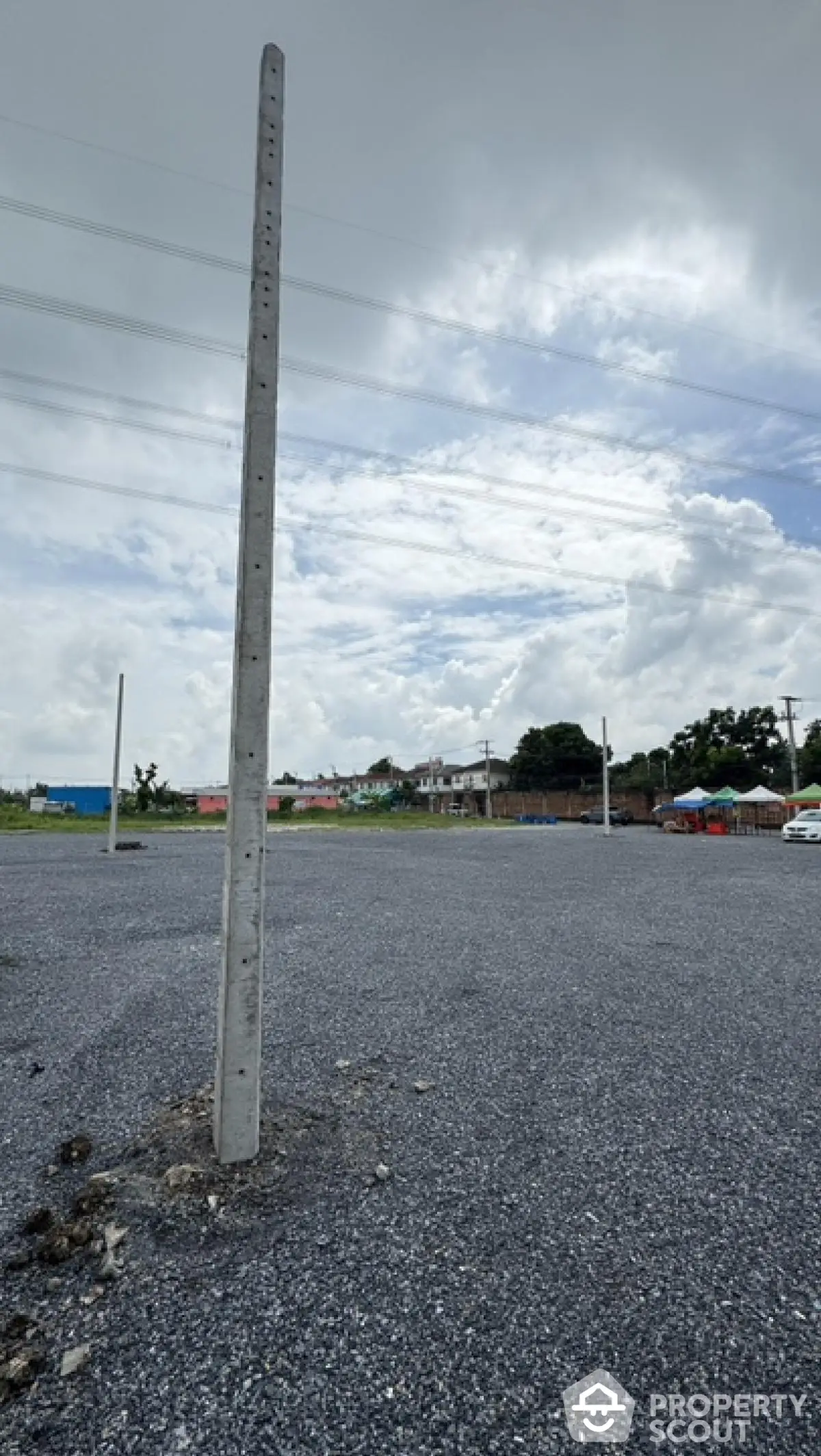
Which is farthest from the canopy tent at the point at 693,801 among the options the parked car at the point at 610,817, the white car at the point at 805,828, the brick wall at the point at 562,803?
the brick wall at the point at 562,803

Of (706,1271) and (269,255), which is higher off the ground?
(269,255)

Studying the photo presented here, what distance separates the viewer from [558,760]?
7194 cm

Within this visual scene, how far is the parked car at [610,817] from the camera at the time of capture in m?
50.1

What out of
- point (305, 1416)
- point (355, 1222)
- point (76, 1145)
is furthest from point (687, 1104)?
point (76, 1145)

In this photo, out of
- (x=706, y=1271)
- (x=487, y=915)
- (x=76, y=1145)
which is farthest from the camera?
(x=487, y=915)

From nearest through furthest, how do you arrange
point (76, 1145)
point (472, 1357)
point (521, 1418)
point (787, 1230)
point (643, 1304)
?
1. point (521, 1418)
2. point (472, 1357)
3. point (643, 1304)
4. point (787, 1230)
5. point (76, 1145)

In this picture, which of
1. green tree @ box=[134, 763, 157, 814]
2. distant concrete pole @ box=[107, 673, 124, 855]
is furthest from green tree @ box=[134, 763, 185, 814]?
distant concrete pole @ box=[107, 673, 124, 855]

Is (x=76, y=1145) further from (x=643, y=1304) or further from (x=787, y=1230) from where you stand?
(x=787, y=1230)

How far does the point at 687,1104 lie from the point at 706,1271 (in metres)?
1.30

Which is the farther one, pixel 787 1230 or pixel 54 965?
pixel 54 965

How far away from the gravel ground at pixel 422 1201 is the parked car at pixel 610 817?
45.2 meters

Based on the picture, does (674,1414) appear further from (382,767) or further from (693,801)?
(382,767)

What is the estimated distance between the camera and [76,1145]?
310 cm

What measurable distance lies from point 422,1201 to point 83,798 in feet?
194
